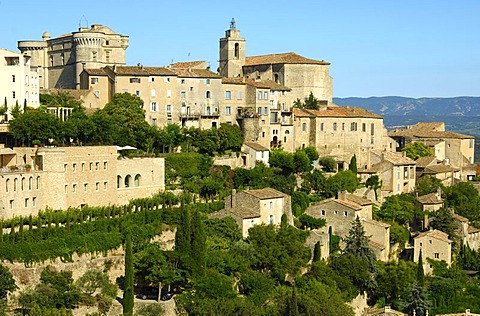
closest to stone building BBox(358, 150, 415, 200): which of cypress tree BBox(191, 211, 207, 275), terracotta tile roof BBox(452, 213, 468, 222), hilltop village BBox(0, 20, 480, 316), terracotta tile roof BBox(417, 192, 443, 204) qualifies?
hilltop village BBox(0, 20, 480, 316)

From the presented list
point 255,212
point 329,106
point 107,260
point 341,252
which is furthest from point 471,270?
point 107,260

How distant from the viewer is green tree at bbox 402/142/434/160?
7138 centimetres

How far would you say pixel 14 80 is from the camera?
5356 cm

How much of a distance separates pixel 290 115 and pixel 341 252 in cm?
1758

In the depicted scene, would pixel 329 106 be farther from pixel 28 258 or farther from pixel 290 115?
pixel 28 258

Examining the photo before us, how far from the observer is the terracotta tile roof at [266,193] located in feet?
164

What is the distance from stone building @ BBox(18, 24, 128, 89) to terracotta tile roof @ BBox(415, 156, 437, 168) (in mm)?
25423

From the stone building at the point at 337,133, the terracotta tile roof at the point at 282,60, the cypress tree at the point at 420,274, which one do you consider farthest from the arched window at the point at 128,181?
the terracotta tile roof at the point at 282,60

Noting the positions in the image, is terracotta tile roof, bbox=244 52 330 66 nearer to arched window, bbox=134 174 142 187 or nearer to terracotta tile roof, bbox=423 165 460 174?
terracotta tile roof, bbox=423 165 460 174

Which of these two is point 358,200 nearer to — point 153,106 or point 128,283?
point 153,106

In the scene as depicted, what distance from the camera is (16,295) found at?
123ft

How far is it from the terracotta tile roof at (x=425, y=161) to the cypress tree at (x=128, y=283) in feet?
112

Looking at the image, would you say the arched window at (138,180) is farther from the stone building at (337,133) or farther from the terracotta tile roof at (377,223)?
the stone building at (337,133)

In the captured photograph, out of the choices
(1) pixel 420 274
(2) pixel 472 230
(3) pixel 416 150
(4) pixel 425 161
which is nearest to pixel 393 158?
(4) pixel 425 161
